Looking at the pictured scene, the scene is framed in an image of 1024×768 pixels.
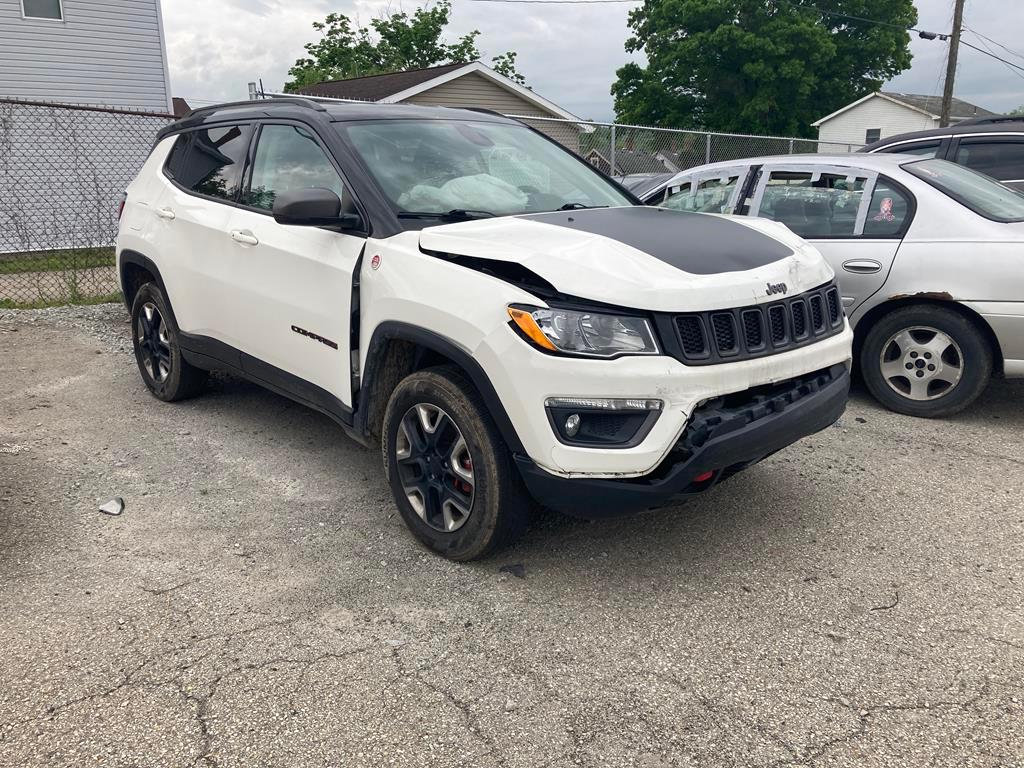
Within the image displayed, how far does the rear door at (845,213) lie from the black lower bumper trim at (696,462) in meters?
2.49

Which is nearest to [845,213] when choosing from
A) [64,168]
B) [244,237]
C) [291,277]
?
[291,277]

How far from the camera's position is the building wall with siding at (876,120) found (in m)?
43.3

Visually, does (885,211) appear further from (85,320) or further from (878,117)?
(878,117)

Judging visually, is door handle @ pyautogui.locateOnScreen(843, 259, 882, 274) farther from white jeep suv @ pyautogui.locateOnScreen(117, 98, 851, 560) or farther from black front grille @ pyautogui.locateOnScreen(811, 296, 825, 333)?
black front grille @ pyautogui.locateOnScreen(811, 296, 825, 333)

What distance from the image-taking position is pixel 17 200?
13.4m

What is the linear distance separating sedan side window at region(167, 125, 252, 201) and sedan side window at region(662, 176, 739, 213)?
3076 millimetres

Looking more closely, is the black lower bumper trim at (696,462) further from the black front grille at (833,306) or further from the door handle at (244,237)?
the door handle at (244,237)

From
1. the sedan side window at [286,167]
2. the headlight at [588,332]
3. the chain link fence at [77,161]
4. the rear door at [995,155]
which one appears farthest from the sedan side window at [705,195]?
the chain link fence at [77,161]

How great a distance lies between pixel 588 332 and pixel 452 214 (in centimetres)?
107

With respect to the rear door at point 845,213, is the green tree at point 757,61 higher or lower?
higher

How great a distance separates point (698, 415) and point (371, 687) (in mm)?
1432

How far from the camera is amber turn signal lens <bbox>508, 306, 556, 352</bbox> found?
2.87 metres

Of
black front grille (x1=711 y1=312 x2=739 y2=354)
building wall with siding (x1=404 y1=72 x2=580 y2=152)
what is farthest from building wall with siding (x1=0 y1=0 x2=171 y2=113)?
black front grille (x1=711 y1=312 x2=739 y2=354)

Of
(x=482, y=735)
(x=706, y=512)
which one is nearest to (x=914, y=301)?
(x=706, y=512)
